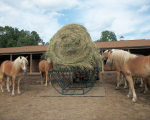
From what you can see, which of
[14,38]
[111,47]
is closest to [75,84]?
[111,47]

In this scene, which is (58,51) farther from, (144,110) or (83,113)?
(144,110)

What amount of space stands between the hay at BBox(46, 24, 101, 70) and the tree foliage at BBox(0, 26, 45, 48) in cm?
3372

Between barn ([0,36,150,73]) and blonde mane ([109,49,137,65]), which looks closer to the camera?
blonde mane ([109,49,137,65])

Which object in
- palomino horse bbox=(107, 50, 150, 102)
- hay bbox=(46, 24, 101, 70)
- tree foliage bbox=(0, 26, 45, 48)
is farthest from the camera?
tree foliage bbox=(0, 26, 45, 48)

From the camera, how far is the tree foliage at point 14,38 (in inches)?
1419

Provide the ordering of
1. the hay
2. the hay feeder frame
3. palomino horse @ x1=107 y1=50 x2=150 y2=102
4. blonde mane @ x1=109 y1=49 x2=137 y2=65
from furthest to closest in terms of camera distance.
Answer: the hay feeder frame < the hay < blonde mane @ x1=109 y1=49 x2=137 y2=65 < palomino horse @ x1=107 y1=50 x2=150 y2=102

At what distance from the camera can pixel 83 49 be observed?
423 cm

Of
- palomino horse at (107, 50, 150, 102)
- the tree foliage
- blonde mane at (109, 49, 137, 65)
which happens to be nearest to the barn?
blonde mane at (109, 49, 137, 65)

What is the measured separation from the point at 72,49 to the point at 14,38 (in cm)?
4357

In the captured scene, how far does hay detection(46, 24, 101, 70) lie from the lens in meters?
4.13

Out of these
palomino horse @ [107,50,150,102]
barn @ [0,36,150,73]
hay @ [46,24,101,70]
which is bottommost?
palomino horse @ [107,50,150,102]

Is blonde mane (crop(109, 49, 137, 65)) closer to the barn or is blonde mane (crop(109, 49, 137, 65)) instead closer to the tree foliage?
the barn

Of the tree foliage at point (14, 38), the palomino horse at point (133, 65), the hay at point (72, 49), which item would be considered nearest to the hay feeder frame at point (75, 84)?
the hay at point (72, 49)

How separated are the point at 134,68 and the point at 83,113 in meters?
2.10
